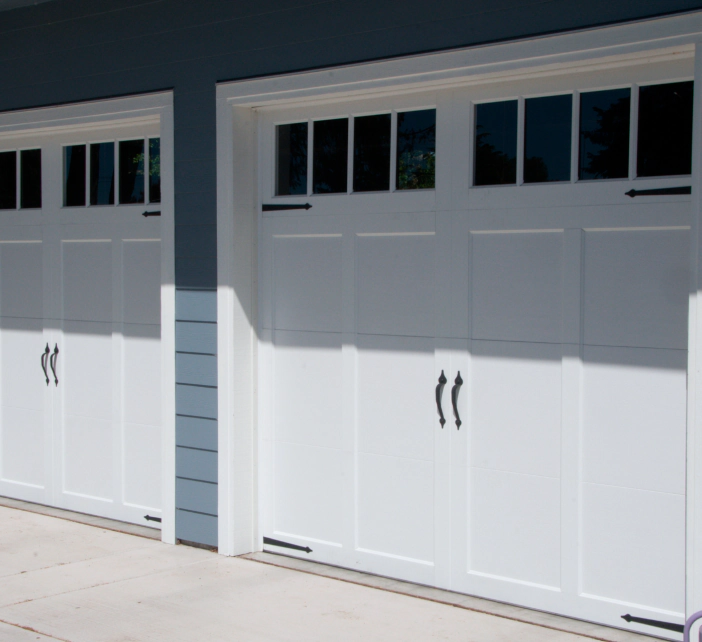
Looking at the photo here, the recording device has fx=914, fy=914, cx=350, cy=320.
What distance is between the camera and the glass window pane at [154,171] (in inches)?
207

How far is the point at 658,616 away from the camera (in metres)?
3.56

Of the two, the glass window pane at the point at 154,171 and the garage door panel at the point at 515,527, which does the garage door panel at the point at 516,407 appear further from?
the glass window pane at the point at 154,171

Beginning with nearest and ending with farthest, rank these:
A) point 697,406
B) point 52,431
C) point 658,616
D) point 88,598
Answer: point 697,406, point 658,616, point 88,598, point 52,431

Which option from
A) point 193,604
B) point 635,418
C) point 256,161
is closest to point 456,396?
point 635,418

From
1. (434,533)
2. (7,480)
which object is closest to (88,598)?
(434,533)

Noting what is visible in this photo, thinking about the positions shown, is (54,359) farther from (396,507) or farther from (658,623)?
(658,623)

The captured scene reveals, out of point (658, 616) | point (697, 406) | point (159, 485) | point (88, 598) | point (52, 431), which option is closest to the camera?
point (697, 406)

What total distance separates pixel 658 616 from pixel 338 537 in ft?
5.28

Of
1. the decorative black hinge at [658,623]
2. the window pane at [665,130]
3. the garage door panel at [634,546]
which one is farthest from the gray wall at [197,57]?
the decorative black hinge at [658,623]

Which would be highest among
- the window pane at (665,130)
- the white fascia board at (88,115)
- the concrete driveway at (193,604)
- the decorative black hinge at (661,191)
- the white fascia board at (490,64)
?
the white fascia board at (88,115)

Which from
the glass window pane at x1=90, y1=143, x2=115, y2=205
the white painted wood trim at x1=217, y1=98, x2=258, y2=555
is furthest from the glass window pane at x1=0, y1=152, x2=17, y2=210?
the white painted wood trim at x1=217, y1=98, x2=258, y2=555

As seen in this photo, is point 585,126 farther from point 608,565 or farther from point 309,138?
point 608,565

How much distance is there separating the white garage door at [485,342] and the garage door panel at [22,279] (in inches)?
73.8

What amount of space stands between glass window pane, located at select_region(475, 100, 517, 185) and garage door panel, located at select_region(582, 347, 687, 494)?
86 centimetres
